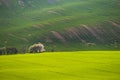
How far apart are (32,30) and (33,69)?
140473 millimetres

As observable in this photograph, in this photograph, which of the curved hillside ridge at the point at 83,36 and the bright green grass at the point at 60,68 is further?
the curved hillside ridge at the point at 83,36

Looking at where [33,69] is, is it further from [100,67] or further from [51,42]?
[51,42]

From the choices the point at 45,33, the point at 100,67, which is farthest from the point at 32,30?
the point at 100,67

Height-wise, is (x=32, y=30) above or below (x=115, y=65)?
above

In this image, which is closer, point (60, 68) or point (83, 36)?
point (60, 68)

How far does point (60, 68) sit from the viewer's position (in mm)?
58719

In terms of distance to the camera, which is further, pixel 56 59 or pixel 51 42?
pixel 51 42

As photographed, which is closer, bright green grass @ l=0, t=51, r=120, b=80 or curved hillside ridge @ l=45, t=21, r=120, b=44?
bright green grass @ l=0, t=51, r=120, b=80

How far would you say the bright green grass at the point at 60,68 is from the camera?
167 feet

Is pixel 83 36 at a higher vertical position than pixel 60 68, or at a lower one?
higher

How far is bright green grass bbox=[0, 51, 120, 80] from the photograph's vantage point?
50844 mm

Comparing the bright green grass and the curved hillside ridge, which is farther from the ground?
the curved hillside ridge

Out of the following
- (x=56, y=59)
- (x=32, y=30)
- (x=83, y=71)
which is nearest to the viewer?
(x=83, y=71)

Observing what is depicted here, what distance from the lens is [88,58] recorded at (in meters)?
72.2
